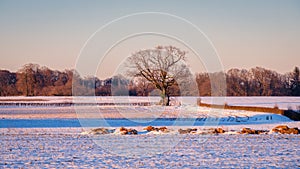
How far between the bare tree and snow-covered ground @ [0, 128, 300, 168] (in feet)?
114

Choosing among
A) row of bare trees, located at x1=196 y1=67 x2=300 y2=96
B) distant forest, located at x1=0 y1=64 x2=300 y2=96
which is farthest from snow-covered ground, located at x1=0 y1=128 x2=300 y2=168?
row of bare trees, located at x1=196 y1=67 x2=300 y2=96

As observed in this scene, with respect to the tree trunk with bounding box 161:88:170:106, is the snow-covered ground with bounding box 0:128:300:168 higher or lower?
lower

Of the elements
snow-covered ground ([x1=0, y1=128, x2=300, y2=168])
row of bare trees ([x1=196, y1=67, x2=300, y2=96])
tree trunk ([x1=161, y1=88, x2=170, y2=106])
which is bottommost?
snow-covered ground ([x1=0, y1=128, x2=300, y2=168])

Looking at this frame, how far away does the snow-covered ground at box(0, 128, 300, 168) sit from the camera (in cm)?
1298

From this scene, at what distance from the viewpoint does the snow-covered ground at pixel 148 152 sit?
1298 centimetres

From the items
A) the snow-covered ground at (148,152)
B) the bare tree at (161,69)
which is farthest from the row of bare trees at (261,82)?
the snow-covered ground at (148,152)

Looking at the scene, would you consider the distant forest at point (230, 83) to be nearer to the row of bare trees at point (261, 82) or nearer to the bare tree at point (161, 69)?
the row of bare trees at point (261, 82)

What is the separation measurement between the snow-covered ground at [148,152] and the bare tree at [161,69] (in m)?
34.9

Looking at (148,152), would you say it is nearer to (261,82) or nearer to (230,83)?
(230,83)

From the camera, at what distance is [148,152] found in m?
15.8

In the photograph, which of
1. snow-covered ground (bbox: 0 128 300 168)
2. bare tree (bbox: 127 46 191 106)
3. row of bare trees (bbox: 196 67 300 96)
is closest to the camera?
snow-covered ground (bbox: 0 128 300 168)

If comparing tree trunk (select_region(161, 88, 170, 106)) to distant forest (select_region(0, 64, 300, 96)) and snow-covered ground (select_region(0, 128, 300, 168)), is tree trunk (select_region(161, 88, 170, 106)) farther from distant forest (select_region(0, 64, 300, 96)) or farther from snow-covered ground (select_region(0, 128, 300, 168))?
distant forest (select_region(0, 64, 300, 96))

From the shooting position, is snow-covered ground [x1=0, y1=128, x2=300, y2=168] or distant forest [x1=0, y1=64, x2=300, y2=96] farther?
distant forest [x1=0, y1=64, x2=300, y2=96]

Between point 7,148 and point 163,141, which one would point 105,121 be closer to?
point 163,141
